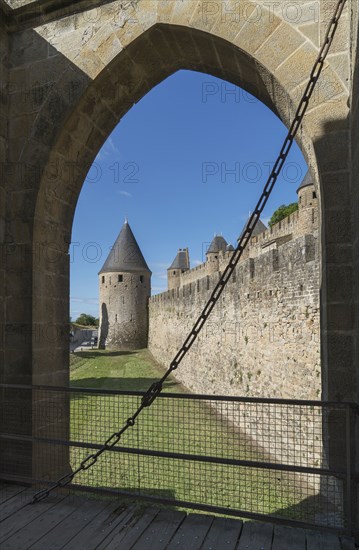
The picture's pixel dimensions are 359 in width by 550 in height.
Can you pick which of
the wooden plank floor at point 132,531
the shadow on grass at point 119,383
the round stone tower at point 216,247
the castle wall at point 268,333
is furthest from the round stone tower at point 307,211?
the wooden plank floor at point 132,531

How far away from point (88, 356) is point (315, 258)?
22.6 m

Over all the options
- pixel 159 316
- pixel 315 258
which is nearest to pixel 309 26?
pixel 315 258

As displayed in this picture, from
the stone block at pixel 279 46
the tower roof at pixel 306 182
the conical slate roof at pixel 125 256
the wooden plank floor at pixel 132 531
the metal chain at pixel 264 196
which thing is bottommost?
the wooden plank floor at pixel 132 531

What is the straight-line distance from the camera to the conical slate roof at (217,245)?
34656mm

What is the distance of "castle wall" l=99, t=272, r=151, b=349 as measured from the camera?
31719 mm

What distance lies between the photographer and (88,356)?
88.7 feet

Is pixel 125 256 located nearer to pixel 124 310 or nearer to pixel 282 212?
pixel 124 310

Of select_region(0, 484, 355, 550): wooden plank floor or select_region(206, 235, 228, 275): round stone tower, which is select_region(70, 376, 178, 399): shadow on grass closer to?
select_region(0, 484, 355, 550): wooden plank floor

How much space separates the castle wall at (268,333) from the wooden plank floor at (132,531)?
2032mm

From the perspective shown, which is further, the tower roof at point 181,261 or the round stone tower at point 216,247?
the tower roof at point 181,261

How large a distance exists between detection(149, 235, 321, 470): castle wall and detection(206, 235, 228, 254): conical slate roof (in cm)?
2016

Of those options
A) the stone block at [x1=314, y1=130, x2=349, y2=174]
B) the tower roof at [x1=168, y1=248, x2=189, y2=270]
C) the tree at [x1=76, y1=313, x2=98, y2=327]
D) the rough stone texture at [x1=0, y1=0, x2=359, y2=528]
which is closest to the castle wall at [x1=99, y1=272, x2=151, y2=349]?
the tower roof at [x1=168, y1=248, x2=189, y2=270]

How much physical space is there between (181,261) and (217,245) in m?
7.20

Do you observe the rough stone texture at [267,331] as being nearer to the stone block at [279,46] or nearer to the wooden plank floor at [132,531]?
the stone block at [279,46]
